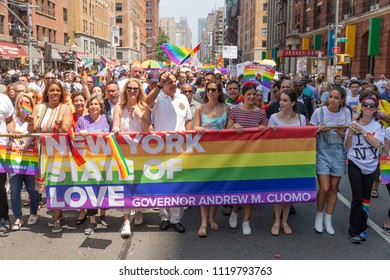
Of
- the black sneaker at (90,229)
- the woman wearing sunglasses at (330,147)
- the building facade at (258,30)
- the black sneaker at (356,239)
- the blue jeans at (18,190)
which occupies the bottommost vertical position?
the black sneaker at (90,229)

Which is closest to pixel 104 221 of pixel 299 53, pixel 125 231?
pixel 125 231

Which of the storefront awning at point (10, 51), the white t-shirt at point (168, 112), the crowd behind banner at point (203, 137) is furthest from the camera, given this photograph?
the storefront awning at point (10, 51)

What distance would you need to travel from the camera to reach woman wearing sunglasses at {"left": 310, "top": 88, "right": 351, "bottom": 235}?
5.31 m

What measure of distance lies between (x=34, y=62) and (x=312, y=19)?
105 feet

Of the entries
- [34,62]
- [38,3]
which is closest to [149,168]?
[34,62]

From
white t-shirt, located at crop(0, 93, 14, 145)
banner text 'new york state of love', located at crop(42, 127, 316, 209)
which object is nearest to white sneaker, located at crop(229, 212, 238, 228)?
banner text 'new york state of love', located at crop(42, 127, 316, 209)

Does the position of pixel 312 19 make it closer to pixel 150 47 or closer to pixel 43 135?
pixel 43 135

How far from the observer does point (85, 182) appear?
214 inches

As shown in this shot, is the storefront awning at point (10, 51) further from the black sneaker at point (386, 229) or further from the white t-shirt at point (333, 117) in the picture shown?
the black sneaker at point (386, 229)

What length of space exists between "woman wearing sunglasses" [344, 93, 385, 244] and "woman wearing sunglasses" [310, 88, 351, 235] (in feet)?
0.44

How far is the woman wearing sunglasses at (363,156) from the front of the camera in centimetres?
507

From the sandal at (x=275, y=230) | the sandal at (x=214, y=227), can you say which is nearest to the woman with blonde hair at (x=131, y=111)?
the sandal at (x=214, y=227)

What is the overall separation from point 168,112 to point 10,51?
32038 millimetres

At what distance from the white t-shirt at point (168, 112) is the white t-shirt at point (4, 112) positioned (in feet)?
6.45
